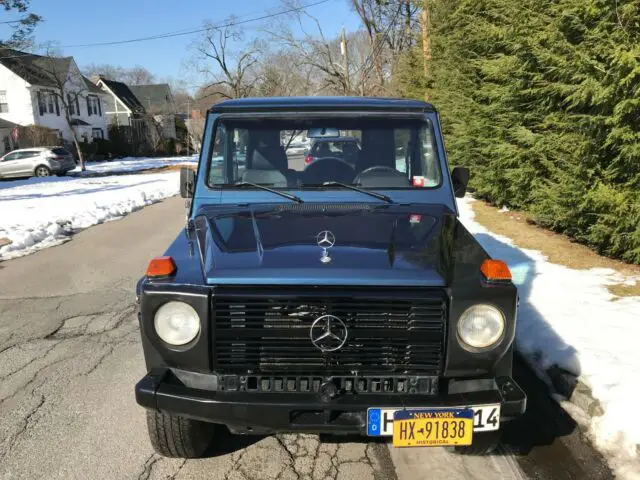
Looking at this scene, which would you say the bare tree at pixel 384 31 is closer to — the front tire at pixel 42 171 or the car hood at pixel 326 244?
the front tire at pixel 42 171

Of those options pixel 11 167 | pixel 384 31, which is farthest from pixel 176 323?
pixel 11 167

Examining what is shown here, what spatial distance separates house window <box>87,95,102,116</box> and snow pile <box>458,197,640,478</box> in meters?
50.3

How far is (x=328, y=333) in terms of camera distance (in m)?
2.27

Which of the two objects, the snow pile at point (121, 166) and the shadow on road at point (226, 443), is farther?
the snow pile at point (121, 166)

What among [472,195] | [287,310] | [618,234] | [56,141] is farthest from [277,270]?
[56,141]

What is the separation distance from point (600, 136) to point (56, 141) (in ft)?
126

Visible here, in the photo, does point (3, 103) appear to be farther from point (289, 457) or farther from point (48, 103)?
point (289, 457)

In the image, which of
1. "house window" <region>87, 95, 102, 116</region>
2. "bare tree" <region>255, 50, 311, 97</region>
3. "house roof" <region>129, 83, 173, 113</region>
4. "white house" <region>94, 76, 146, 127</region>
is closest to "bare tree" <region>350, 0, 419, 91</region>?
"bare tree" <region>255, 50, 311, 97</region>

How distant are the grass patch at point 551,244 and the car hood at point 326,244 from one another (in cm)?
348

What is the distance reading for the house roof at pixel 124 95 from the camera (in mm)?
57000

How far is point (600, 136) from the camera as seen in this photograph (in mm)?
6062

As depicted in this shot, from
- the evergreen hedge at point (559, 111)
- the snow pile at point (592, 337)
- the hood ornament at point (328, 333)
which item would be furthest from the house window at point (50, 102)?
the hood ornament at point (328, 333)

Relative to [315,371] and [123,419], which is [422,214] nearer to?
[315,371]

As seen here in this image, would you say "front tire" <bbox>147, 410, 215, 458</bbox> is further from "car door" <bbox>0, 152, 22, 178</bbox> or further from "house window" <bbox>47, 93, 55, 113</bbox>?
"house window" <bbox>47, 93, 55, 113</bbox>
